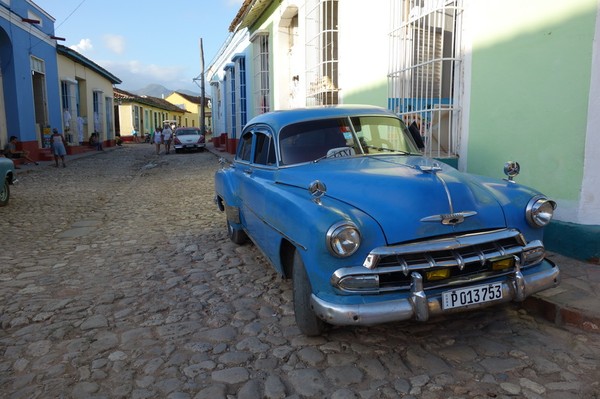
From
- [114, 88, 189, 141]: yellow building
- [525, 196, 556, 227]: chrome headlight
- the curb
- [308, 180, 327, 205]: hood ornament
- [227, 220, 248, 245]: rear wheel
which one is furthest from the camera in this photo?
[114, 88, 189, 141]: yellow building

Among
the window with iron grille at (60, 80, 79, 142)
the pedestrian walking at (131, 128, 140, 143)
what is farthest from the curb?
the pedestrian walking at (131, 128, 140, 143)

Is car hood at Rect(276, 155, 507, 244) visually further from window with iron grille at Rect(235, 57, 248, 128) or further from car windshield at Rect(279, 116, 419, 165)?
window with iron grille at Rect(235, 57, 248, 128)

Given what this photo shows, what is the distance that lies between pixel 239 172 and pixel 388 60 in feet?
10.9

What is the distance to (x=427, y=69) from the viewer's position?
586 centimetres

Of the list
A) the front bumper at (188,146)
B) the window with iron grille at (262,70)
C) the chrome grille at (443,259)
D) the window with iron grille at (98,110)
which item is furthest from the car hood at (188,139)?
the chrome grille at (443,259)

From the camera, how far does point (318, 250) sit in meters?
2.48

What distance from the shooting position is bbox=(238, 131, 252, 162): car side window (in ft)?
15.1

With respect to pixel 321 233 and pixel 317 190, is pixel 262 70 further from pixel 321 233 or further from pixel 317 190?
pixel 321 233

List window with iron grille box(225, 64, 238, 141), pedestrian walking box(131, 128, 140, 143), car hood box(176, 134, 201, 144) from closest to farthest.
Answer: window with iron grille box(225, 64, 238, 141), car hood box(176, 134, 201, 144), pedestrian walking box(131, 128, 140, 143)

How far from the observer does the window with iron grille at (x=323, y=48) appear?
9.24 m

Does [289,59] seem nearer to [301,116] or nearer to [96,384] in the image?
[301,116]

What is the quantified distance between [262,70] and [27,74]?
27.8 feet

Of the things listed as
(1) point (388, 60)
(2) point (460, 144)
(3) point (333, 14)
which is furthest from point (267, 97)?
(2) point (460, 144)

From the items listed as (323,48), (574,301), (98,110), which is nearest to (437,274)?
(574,301)
